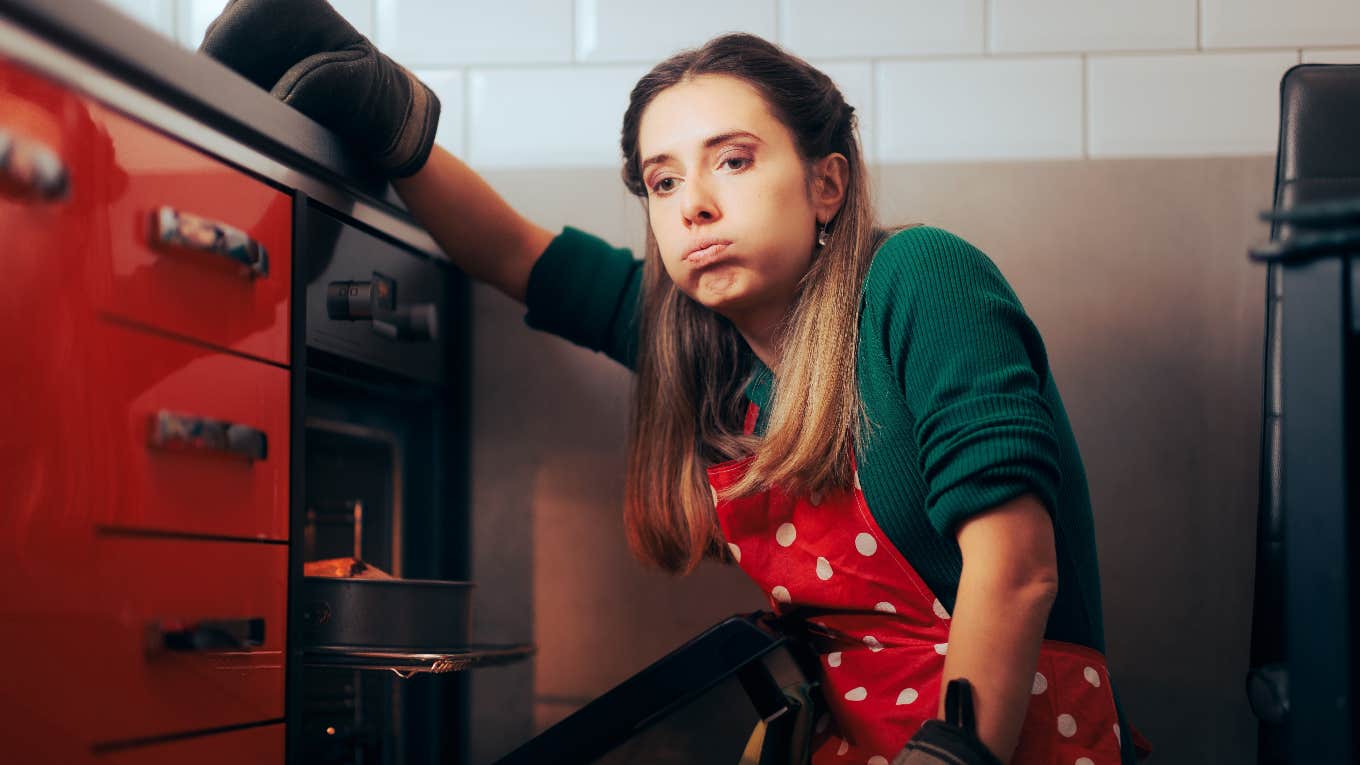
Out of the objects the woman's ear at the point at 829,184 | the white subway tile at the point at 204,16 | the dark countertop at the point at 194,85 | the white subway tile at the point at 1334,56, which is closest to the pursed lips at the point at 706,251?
the woman's ear at the point at 829,184

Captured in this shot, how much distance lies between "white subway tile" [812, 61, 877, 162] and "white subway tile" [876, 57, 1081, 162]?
0.01 meters

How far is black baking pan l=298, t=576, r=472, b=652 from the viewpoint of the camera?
922mm

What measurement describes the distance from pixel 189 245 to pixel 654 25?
0.81m

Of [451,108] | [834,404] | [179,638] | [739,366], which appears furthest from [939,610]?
[451,108]

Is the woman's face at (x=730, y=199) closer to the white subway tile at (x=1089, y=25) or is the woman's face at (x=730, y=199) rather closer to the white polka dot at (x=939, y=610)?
the white polka dot at (x=939, y=610)

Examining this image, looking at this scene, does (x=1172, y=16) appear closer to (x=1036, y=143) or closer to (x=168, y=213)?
(x=1036, y=143)

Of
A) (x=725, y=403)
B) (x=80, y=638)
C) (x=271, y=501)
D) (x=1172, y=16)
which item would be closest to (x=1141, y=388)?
(x=1172, y=16)

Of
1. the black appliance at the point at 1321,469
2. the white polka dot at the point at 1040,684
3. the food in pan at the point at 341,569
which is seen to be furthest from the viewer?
the food in pan at the point at 341,569

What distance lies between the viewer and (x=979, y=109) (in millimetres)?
1391

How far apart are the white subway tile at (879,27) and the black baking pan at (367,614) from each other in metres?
0.84

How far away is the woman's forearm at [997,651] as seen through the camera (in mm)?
783

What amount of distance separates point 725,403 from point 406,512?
41 cm

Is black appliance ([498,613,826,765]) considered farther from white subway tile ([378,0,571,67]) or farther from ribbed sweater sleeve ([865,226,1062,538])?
white subway tile ([378,0,571,67])

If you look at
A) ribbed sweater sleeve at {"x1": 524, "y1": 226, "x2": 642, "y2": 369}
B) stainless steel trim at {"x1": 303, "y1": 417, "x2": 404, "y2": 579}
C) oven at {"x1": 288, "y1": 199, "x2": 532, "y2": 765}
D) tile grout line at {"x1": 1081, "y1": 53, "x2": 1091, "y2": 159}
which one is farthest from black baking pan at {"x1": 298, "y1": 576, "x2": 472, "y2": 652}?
tile grout line at {"x1": 1081, "y1": 53, "x2": 1091, "y2": 159}
